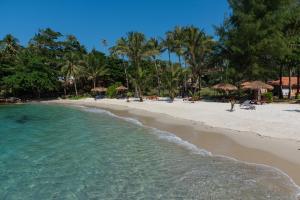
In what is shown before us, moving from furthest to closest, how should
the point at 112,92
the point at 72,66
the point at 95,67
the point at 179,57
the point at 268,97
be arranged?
the point at 72,66 → the point at 95,67 → the point at 112,92 → the point at 179,57 → the point at 268,97

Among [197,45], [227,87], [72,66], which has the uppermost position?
[197,45]

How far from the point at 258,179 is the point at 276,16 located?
29.1m

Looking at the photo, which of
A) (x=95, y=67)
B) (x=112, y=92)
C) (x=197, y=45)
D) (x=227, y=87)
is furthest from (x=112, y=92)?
(x=227, y=87)

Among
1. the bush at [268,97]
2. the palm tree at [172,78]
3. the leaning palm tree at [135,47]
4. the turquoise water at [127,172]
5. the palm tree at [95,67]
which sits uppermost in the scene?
the leaning palm tree at [135,47]

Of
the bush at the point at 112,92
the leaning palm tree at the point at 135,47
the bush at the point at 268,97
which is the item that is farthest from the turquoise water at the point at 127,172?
the bush at the point at 112,92

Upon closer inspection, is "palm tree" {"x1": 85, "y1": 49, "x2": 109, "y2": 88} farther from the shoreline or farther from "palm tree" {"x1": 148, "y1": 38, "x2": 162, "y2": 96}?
the shoreline

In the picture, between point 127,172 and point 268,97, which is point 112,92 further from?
point 127,172

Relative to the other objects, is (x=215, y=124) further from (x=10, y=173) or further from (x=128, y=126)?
(x=10, y=173)

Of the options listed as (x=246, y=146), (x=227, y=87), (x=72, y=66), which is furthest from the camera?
(x=72, y=66)

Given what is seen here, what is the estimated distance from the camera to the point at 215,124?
2061 centimetres

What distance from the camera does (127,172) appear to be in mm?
11289

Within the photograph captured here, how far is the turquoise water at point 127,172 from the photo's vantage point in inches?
359

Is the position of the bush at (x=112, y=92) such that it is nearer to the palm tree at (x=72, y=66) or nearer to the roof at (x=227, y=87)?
the palm tree at (x=72, y=66)

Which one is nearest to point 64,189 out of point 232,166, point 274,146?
point 232,166
